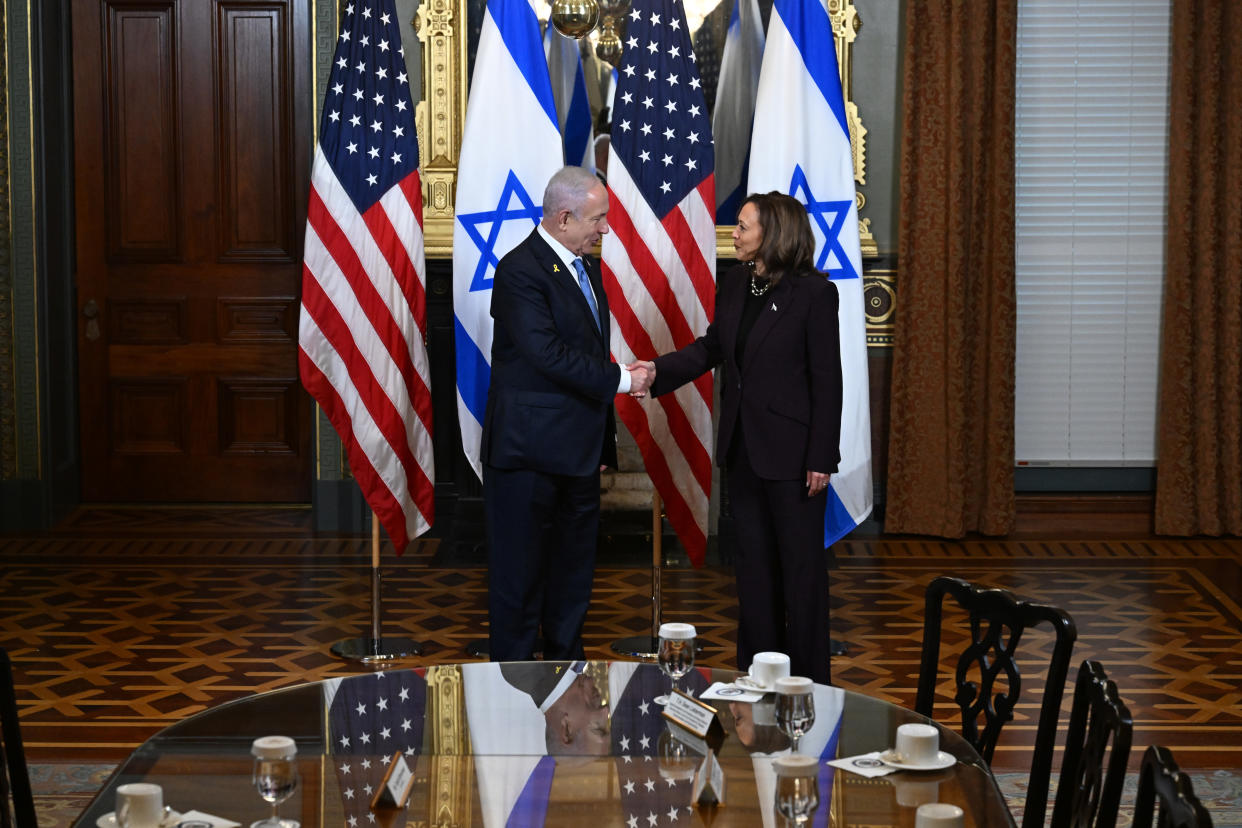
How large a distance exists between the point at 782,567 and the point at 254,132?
4502 millimetres

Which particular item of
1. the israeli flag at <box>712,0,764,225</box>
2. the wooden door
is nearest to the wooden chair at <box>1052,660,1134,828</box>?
the israeli flag at <box>712,0,764,225</box>

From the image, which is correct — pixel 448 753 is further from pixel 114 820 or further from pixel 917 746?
pixel 917 746

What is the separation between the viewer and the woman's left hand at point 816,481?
4.36 meters

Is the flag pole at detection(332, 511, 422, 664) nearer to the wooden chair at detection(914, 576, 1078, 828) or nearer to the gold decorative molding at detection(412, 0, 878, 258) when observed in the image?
the gold decorative molding at detection(412, 0, 878, 258)

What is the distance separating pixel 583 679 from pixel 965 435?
16.4 ft

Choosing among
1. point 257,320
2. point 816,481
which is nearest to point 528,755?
point 816,481

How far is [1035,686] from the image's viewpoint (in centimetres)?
498

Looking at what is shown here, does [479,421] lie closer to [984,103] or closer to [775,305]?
[775,305]

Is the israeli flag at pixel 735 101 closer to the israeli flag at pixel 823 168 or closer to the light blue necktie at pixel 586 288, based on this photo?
the israeli flag at pixel 823 168

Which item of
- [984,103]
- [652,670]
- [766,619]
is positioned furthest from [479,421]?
[984,103]

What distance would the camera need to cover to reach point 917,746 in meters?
2.20

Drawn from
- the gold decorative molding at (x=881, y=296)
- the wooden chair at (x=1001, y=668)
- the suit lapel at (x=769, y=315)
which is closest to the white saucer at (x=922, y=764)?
the wooden chair at (x=1001, y=668)

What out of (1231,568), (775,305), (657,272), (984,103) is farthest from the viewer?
(984,103)

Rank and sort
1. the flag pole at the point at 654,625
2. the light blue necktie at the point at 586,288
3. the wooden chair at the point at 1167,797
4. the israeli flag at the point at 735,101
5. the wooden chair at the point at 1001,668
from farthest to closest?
the israeli flag at the point at 735,101, the flag pole at the point at 654,625, the light blue necktie at the point at 586,288, the wooden chair at the point at 1001,668, the wooden chair at the point at 1167,797
